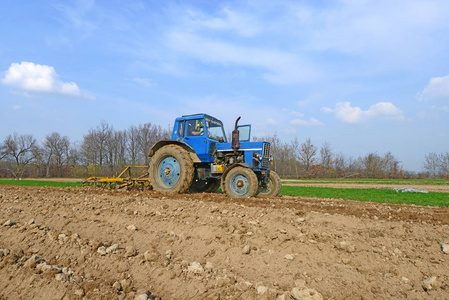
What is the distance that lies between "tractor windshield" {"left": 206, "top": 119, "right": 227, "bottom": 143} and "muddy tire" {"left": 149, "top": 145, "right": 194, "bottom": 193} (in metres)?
1.11

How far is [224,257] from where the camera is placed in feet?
12.5

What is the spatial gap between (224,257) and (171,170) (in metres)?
6.05

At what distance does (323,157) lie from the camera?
163ft

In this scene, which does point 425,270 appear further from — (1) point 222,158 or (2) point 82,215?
(1) point 222,158

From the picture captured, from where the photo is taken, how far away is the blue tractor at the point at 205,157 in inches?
356

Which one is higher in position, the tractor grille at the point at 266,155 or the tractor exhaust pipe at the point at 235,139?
the tractor exhaust pipe at the point at 235,139

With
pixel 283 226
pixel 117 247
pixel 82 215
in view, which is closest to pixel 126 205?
pixel 82 215

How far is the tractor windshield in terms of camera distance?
970 cm

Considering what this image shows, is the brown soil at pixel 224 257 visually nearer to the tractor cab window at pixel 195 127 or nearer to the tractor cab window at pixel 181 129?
the tractor cab window at pixel 195 127

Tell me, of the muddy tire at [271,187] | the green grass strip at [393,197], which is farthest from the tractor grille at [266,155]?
the green grass strip at [393,197]

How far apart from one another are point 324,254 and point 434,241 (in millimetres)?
1798

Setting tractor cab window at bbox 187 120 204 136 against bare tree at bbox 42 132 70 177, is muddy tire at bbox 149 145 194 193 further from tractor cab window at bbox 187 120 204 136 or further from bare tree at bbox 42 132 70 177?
bare tree at bbox 42 132 70 177

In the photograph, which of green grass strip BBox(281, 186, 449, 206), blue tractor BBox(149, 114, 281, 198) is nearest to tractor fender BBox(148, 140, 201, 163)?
blue tractor BBox(149, 114, 281, 198)

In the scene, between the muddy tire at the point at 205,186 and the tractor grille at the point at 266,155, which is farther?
the muddy tire at the point at 205,186
